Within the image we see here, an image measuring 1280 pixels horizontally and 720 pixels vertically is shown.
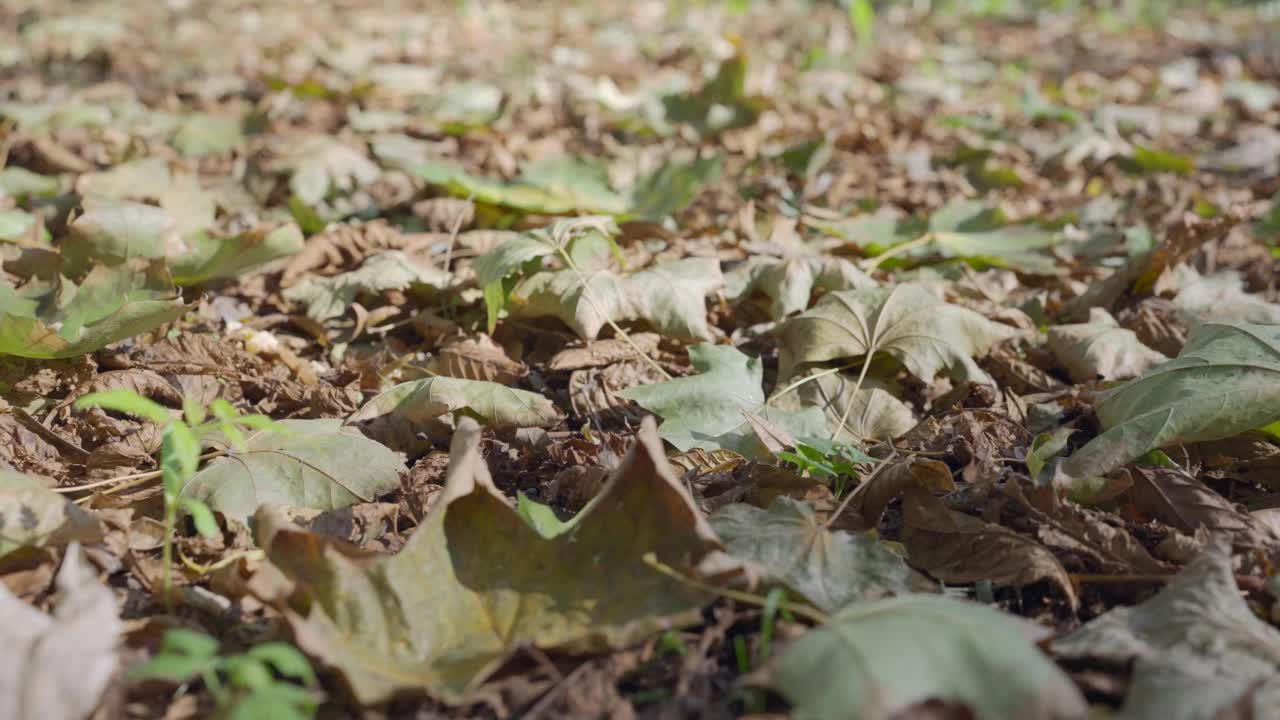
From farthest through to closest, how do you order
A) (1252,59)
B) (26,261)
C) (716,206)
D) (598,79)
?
(1252,59) < (598,79) < (716,206) < (26,261)

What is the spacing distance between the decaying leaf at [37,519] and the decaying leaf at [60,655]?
8.4 inches

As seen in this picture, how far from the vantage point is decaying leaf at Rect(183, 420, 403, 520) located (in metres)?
1.31

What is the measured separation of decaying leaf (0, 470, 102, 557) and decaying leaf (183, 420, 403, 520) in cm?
16

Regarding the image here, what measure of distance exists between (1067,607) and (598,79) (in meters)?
3.16

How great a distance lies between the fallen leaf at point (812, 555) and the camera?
3.57ft

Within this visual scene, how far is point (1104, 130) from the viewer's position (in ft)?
11.9

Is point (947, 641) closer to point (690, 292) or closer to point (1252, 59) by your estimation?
point (690, 292)

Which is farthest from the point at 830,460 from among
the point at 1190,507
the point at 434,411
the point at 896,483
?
the point at 434,411

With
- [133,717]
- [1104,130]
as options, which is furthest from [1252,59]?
[133,717]

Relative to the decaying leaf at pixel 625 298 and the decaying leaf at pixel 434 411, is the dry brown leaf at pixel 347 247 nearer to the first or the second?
the decaying leaf at pixel 625 298

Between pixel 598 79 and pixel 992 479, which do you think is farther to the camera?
pixel 598 79

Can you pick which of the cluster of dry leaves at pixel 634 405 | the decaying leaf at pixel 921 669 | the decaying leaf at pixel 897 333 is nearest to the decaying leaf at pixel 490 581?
the cluster of dry leaves at pixel 634 405

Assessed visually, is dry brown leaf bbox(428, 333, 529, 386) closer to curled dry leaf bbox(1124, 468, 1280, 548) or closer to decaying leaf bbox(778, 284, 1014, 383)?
decaying leaf bbox(778, 284, 1014, 383)

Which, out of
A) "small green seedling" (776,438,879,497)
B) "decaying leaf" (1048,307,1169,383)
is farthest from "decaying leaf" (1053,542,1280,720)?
"decaying leaf" (1048,307,1169,383)
